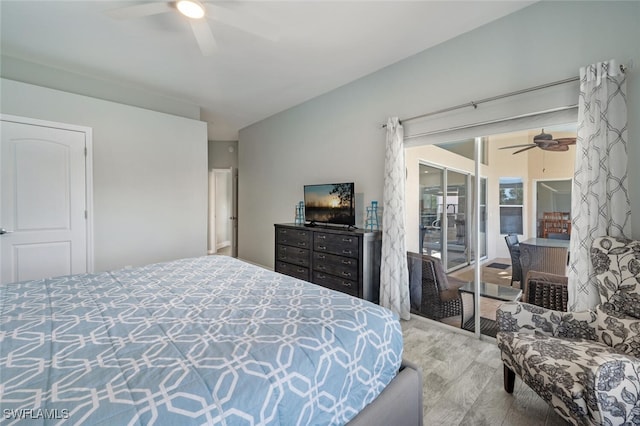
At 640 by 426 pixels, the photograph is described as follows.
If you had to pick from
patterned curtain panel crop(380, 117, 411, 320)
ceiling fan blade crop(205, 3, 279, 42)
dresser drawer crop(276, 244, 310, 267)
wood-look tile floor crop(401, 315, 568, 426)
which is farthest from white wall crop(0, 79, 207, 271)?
wood-look tile floor crop(401, 315, 568, 426)

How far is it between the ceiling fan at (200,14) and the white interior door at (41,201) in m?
2.14

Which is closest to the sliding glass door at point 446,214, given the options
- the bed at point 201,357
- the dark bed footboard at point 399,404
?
the dark bed footboard at point 399,404

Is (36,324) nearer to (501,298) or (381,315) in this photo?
(381,315)

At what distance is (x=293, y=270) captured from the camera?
3771 millimetres

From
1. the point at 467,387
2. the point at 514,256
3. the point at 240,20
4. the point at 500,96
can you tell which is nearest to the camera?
the point at 467,387

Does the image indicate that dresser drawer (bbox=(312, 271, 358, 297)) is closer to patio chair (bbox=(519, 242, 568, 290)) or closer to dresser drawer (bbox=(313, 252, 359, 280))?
dresser drawer (bbox=(313, 252, 359, 280))

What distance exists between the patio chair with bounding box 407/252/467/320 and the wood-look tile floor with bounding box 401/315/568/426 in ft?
0.96

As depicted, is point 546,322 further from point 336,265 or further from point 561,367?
point 336,265

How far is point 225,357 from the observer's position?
962mm

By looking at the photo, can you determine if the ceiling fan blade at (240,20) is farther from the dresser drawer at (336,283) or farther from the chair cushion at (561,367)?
the chair cushion at (561,367)

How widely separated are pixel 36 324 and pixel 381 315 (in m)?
1.57

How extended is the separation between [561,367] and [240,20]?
115 inches

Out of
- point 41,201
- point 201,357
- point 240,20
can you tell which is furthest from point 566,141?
point 41,201

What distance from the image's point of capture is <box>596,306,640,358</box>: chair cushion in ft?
4.89
